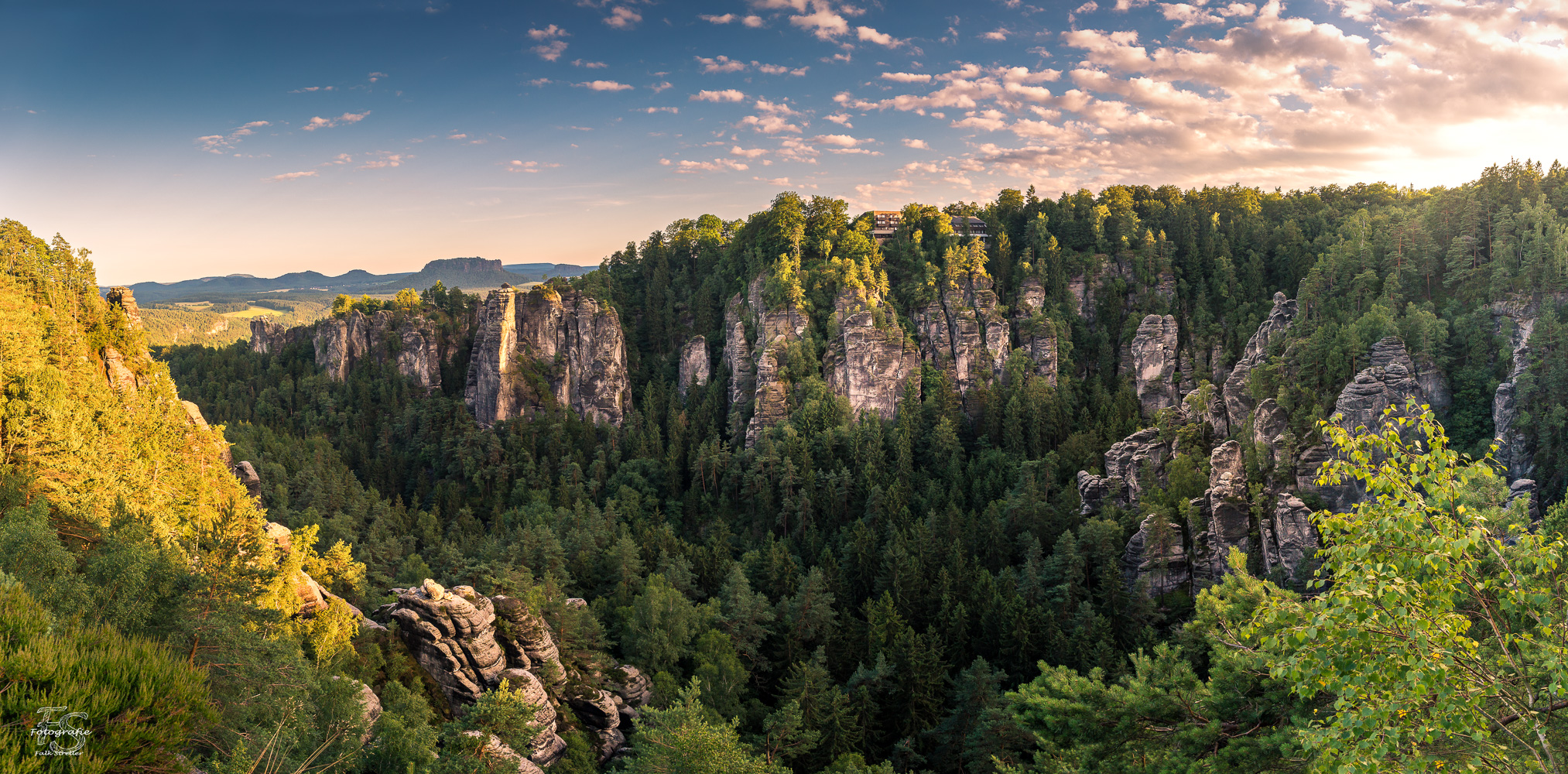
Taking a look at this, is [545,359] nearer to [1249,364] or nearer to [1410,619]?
[1249,364]

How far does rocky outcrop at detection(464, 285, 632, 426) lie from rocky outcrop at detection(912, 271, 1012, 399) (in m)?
38.7

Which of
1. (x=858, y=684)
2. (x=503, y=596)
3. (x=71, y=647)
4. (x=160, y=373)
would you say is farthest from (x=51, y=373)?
(x=858, y=684)

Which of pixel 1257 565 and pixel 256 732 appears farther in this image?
pixel 1257 565

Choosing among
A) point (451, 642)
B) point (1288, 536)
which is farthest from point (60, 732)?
point (1288, 536)

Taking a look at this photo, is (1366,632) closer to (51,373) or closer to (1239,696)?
(1239,696)

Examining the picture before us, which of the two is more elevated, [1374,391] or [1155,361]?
[1374,391]

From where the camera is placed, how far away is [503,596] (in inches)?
1411

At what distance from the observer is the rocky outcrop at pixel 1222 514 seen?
156ft

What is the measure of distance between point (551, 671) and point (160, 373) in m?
33.1

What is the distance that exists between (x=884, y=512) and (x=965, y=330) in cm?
3054

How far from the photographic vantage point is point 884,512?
6856cm

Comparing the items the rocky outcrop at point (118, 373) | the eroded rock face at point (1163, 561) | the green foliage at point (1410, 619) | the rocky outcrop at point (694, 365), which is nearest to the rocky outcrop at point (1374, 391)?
the eroded rock face at point (1163, 561)

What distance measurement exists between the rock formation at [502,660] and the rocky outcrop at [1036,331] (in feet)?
214

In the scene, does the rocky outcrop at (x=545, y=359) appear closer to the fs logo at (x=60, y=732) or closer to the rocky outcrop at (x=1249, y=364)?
the rocky outcrop at (x=1249, y=364)
